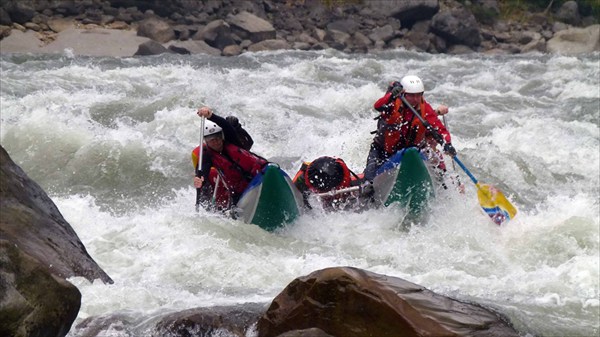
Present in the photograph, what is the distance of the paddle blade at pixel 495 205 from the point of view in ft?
26.0

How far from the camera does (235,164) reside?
25.4ft

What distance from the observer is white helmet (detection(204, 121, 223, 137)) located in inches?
297

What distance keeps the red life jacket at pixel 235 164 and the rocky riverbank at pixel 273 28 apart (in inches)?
471

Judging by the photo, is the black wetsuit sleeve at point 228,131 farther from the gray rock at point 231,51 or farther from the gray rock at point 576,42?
the gray rock at point 576,42

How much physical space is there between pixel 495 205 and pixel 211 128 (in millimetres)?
2649

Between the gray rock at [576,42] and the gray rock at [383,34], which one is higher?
the gray rock at [576,42]

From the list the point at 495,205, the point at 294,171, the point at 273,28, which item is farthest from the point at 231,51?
the point at 495,205

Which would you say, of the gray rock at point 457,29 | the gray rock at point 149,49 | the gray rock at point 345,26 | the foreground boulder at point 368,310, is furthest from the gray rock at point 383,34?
the foreground boulder at point 368,310

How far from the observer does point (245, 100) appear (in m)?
13.4

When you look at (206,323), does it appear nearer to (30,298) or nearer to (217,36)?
(30,298)

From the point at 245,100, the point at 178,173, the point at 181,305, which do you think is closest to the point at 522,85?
the point at 245,100

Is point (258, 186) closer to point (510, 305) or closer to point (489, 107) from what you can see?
point (510, 305)

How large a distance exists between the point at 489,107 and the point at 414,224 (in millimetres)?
6829

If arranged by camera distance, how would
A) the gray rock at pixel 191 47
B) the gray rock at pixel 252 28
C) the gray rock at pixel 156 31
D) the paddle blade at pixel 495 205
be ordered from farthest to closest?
the gray rock at pixel 252 28 → the gray rock at pixel 156 31 → the gray rock at pixel 191 47 → the paddle blade at pixel 495 205
